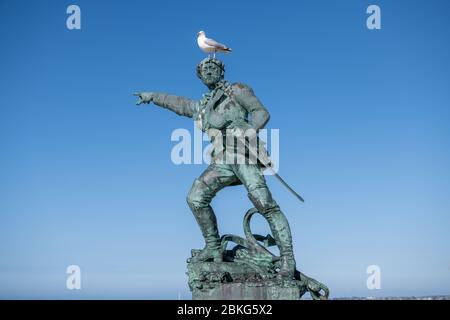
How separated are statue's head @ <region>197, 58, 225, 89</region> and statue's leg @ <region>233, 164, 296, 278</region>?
1.39 m

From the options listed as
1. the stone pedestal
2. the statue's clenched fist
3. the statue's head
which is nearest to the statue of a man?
the statue's head

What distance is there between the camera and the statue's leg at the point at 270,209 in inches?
398

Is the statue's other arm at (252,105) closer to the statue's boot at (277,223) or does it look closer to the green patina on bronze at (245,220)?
the green patina on bronze at (245,220)

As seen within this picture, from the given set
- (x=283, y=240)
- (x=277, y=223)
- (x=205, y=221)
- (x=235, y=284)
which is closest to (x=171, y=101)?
(x=205, y=221)

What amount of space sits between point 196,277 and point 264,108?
258cm

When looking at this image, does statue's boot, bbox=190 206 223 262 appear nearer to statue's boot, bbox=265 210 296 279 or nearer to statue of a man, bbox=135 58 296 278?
statue of a man, bbox=135 58 296 278

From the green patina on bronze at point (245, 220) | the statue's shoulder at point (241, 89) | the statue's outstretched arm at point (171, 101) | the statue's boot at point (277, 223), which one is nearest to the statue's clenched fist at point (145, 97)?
the statue's outstretched arm at point (171, 101)

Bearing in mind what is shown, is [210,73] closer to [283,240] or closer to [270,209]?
[270,209]

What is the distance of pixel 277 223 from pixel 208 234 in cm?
106

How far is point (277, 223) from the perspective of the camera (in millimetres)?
10203

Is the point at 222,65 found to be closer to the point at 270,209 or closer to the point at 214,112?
→ the point at 214,112
